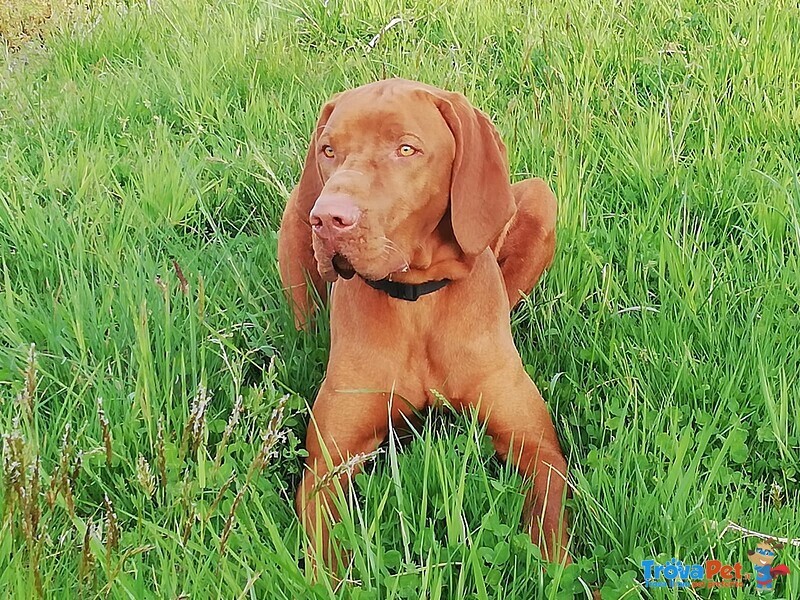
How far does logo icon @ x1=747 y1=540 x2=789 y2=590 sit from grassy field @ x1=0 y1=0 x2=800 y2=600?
3cm

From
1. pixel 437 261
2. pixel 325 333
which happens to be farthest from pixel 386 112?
pixel 325 333

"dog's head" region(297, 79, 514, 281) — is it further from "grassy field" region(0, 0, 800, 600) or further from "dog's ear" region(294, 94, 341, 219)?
"grassy field" region(0, 0, 800, 600)

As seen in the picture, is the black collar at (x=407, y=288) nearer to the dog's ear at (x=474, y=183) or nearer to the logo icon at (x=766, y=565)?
the dog's ear at (x=474, y=183)

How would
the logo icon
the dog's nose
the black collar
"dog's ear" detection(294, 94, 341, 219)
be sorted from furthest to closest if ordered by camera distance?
"dog's ear" detection(294, 94, 341, 219)
the black collar
the dog's nose
the logo icon

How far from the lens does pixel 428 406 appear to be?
7.86 ft

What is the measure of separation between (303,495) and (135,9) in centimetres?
464

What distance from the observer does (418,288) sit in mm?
2314

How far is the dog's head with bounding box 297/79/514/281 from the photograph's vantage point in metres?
1.98

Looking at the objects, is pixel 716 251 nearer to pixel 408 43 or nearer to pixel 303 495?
pixel 303 495

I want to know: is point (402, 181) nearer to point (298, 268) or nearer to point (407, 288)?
point (407, 288)

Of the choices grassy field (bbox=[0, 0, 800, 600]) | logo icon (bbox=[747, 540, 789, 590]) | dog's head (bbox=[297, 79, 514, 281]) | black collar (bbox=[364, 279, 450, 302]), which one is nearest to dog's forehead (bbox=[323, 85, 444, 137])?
dog's head (bbox=[297, 79, 514, 281])

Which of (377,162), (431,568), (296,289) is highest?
(377,162)

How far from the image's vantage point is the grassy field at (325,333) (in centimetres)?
175

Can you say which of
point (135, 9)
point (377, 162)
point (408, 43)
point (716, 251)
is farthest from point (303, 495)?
point (135, 9)
